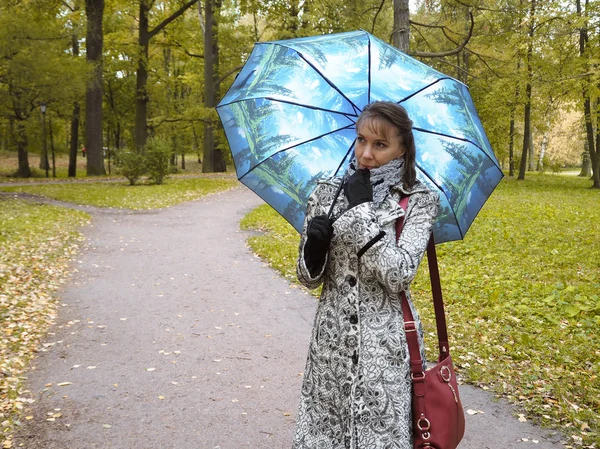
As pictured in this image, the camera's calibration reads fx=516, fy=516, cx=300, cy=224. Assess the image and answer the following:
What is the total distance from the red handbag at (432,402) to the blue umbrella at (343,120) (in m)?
0.65

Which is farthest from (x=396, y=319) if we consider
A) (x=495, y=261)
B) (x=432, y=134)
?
(x=495, y=261)

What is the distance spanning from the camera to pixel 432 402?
1.93 m

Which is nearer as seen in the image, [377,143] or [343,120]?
[377,143]

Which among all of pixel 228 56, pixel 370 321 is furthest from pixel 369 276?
pixel 228 56

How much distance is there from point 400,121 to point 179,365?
3.77 m

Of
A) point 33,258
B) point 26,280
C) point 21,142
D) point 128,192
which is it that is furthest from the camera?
point 21,142

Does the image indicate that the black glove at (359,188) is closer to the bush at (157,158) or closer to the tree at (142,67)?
the bush at (157,158)

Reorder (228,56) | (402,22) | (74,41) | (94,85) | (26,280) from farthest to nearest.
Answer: (228,56)
(74,41)
(94,85)
(402,22)
(26,280)

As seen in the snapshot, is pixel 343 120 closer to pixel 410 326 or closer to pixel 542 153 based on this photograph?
pixel 410 326

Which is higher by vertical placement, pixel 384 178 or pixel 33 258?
pixel 384 178

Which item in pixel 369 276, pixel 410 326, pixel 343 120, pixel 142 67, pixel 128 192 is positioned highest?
pixel 142 67

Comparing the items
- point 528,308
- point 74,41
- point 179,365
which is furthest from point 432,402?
point 74,41

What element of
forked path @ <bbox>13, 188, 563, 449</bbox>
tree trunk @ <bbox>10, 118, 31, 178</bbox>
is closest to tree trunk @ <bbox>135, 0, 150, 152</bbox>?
tree trunk @ <bbox>10, 118, 31, 178</bbox>

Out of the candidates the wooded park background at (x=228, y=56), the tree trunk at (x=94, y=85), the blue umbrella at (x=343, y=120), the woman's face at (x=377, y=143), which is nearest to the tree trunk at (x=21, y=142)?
the wooded park background at (x=228, y=56)
